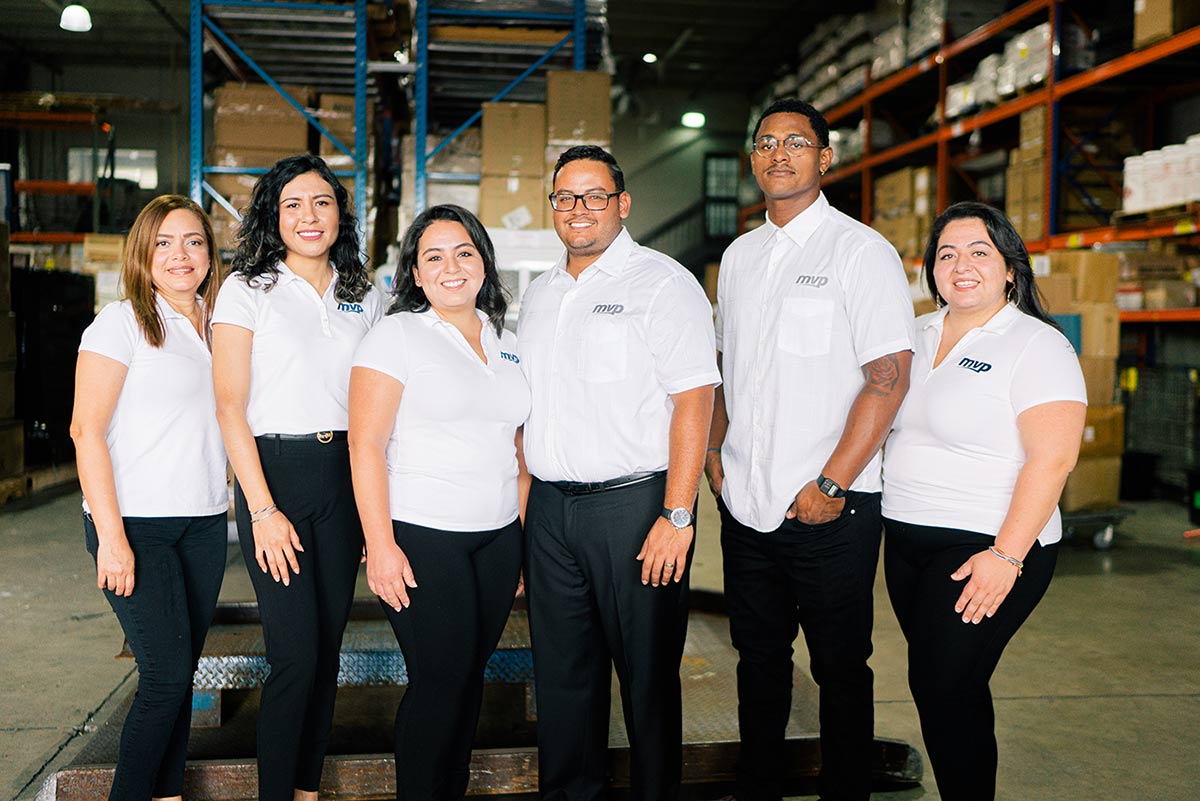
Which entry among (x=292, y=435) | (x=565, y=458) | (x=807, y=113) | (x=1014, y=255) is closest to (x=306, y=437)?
(x=292, y=435)

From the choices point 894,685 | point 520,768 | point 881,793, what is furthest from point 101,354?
point 894,685

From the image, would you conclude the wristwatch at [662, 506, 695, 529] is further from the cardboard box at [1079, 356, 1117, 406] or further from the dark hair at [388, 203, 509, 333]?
the cardboard box at [1079, 356, 1117, 406]

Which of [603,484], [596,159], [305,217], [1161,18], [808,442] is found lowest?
[603,484]

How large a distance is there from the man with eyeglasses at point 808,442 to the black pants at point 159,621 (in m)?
1.33

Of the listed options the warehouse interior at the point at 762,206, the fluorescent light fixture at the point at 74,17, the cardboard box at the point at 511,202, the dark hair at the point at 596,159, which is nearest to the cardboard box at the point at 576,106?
the warehouse interior at the point at 762,206

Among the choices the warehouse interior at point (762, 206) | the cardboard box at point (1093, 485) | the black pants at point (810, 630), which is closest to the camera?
the black pants at point (810, 630)

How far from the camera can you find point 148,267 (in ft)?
7.51

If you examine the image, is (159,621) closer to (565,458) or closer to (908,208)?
(565,458)

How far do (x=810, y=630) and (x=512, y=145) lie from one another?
4468mm

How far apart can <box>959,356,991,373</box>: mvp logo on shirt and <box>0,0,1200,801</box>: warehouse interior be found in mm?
1337

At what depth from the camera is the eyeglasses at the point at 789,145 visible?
7.85ft

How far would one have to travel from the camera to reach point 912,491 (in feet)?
7.22

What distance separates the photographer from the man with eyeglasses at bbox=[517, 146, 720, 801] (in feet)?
7.41

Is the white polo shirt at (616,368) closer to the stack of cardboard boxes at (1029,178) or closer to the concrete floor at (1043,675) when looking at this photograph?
the concrete floor at (1043,675)
